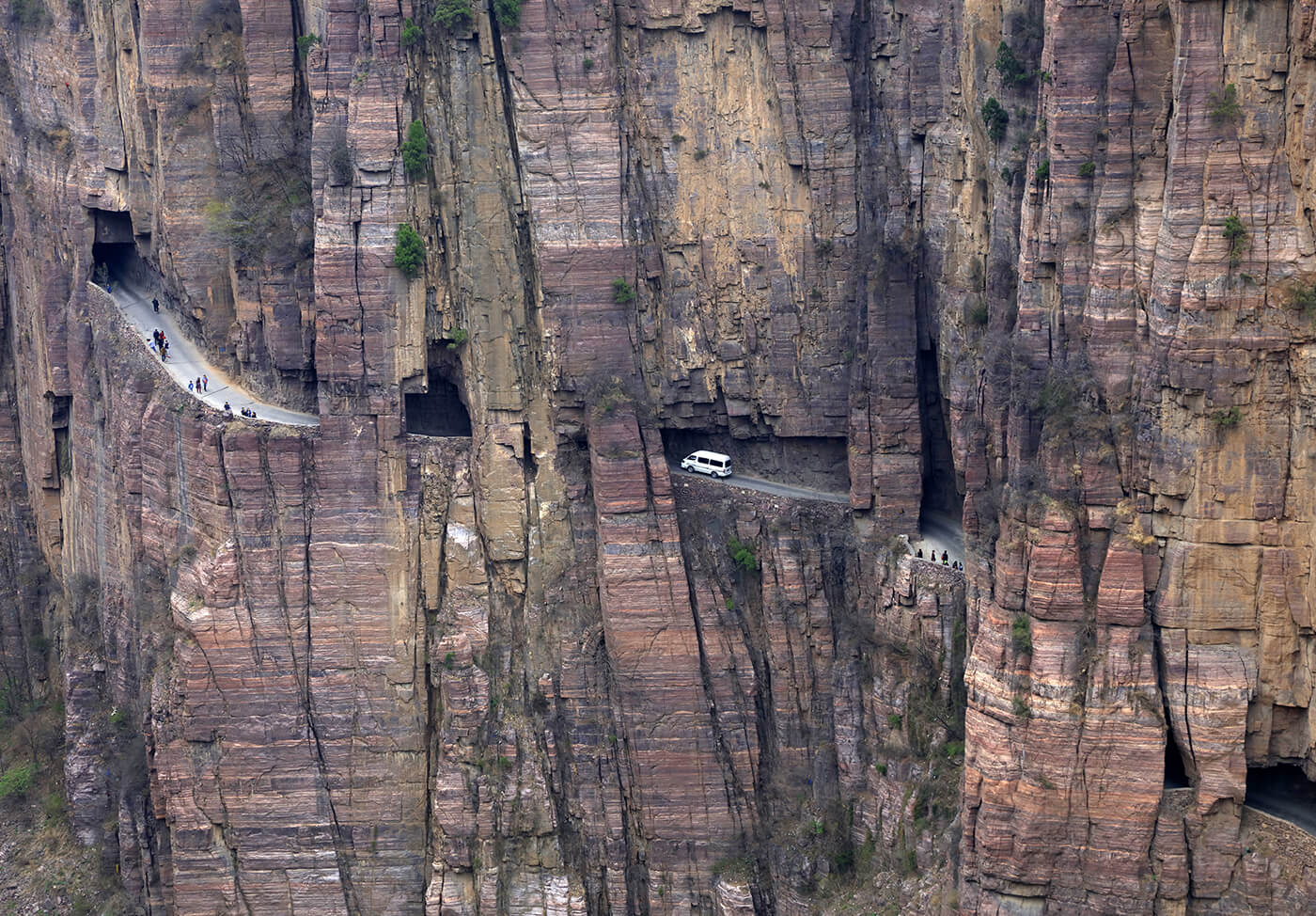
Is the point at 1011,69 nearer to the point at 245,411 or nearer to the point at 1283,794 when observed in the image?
the point at 1283,794

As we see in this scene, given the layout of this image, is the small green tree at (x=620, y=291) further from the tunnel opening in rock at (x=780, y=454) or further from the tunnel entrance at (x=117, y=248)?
the tunnel entrance at (x=117, y=248)

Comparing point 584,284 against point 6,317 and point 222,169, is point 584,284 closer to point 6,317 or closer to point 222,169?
point 222,169

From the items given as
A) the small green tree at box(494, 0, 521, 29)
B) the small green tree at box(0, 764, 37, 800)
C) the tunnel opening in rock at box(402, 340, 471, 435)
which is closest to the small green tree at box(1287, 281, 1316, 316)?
the small green tree at box(494, 0, 521, 29)

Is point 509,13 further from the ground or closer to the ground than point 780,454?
further from the ground

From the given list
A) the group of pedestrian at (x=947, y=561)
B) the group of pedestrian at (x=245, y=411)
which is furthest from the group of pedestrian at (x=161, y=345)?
the group of pedestrian at (x=947, y=561)

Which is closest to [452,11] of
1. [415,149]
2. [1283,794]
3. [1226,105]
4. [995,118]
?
[415,149]

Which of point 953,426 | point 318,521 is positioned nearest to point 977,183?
point 953,426

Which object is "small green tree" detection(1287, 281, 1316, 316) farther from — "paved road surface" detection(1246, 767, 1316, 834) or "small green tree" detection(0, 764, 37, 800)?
"small green tree" detection(0, 764, 37, 800)
